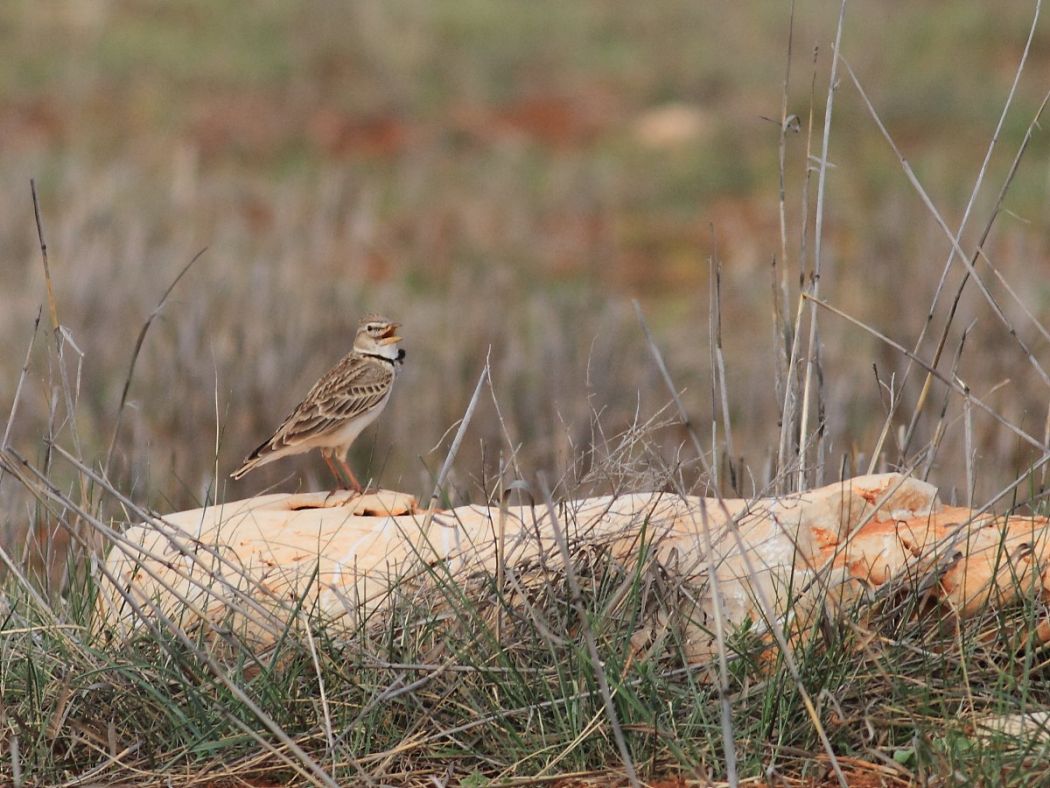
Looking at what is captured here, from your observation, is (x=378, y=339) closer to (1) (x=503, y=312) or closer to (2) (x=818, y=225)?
(2) (x=818, y=225)

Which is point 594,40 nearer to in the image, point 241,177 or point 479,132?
point 479,132

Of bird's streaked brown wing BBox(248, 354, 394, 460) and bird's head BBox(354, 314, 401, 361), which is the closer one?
bird's streaked brown wing BBox(248, 354, 394, 460)

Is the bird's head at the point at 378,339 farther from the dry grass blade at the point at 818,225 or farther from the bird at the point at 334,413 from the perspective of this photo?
the dry grass blade at the point at 818,225

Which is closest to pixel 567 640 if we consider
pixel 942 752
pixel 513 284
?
pixel 942 752

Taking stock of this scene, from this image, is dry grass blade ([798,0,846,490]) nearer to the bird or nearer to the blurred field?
Result: the blurred field

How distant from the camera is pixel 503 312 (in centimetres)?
1045

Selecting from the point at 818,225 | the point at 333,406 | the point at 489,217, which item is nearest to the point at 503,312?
the point at 489,217

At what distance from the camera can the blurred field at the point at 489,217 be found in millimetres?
8586

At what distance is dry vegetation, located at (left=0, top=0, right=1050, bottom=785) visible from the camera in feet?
10.6

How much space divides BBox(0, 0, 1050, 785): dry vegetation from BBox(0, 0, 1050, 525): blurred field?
5cm

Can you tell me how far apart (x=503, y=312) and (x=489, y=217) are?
4780 mm

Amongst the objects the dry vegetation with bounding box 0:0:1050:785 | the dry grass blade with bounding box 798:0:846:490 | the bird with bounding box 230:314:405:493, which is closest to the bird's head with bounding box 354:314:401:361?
the bird with bounding box 230:314:405:493

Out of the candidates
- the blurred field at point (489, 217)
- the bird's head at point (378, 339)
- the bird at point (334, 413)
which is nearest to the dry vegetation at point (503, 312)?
the blurred field at point (489, 217)

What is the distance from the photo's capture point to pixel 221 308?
968cm
